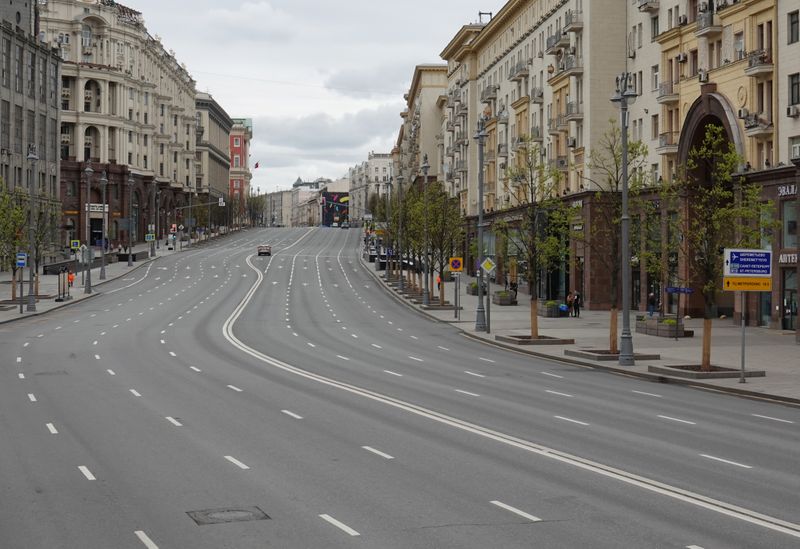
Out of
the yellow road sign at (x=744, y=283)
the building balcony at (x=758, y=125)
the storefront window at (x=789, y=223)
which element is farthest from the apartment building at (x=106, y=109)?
the yellow road sign at (x=744, y=283)

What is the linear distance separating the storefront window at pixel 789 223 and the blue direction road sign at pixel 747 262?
1770 cm

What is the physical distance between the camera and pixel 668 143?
56.8 metres

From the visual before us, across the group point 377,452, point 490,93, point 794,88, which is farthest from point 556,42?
point 377,452

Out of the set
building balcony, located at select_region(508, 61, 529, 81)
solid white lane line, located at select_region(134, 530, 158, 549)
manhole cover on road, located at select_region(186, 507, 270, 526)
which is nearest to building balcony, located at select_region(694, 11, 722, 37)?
building balcony, located at select_region(508, 61, 529, 81)

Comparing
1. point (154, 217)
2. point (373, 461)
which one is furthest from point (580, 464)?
point (154, 217)

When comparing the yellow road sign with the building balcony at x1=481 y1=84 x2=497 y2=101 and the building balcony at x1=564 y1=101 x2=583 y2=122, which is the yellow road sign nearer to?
the building balcony at x1=564 y1=101 x2=583 y2=122

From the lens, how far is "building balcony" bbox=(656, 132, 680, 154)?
56312 mm

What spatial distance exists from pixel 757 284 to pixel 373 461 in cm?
1630

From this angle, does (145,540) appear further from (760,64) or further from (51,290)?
(51,290)

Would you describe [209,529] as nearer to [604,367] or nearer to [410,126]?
[604,367]

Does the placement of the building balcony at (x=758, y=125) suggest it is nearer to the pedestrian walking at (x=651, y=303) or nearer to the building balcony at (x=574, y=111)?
the pedestrian walking at (x=651, y=303)

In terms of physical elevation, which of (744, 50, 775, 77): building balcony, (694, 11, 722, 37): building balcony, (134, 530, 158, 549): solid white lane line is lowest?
(134, 530, 158, 549): solid white lane line

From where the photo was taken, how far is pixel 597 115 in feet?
212

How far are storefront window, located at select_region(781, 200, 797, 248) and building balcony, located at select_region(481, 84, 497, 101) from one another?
1924 inches
